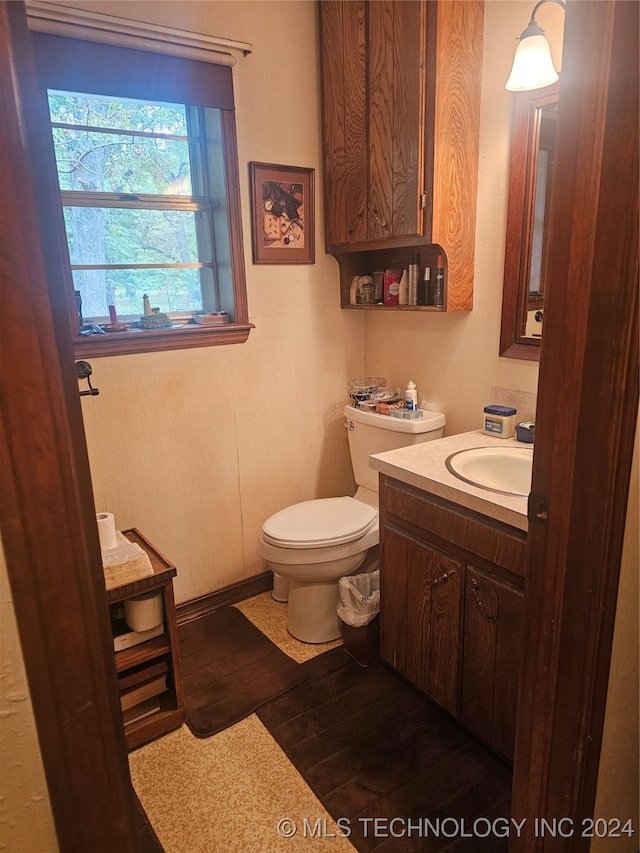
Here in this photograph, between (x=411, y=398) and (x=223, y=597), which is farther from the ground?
(x=411, y=398)

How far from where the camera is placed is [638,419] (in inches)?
33.6

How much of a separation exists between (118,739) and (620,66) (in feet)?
3.51

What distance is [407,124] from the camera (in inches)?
74.4

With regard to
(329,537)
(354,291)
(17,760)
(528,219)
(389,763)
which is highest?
(528,219)

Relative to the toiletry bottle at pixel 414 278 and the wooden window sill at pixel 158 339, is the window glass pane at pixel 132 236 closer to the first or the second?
the wooden window sill at pixel 158 339

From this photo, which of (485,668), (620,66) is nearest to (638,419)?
(620,66)

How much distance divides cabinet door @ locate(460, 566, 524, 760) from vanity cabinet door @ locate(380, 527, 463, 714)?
0.05 metres

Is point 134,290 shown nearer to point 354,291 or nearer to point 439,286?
point 354,291

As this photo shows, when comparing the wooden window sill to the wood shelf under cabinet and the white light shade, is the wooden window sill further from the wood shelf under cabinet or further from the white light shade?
the white light shade

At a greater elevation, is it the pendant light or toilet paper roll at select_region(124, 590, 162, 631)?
the pendant light

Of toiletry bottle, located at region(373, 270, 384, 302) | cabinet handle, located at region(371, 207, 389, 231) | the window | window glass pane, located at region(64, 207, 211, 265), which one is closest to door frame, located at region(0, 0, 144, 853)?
the window

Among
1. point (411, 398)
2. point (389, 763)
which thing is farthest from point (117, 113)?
point (389, 763)

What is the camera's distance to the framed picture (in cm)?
219

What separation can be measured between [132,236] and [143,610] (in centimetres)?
131
